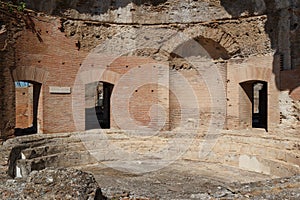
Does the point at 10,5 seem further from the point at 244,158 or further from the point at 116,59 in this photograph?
the point at 244,158

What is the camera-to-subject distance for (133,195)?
4.12 m

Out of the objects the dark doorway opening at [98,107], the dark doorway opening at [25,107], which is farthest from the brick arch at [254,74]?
the dark doorway opening at [25,107]

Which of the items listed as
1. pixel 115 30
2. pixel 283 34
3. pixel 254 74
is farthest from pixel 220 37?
pixel 115 30

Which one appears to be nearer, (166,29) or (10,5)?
(10,5)

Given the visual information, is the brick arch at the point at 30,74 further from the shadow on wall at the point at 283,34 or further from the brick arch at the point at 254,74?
the shadow on wall at the point at 283,34

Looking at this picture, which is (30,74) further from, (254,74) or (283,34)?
(283,34)

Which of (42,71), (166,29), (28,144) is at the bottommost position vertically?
(28,144)

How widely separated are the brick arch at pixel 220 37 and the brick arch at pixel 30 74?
17.8ft

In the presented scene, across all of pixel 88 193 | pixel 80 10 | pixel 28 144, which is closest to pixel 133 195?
pixel 88 193

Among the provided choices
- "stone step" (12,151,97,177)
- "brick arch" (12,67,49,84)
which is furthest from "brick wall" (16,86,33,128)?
"stone step" (12,151,97,177)

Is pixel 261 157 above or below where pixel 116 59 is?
below

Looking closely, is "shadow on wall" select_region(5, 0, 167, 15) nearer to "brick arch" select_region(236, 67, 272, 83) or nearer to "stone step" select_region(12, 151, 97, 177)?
"brick arch" select_region(236, 67, 272, 83)

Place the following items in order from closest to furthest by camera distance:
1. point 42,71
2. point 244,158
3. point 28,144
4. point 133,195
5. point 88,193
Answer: point 88,193 < point 133,195 < point 28,144 < point 244,158 < point 42,71

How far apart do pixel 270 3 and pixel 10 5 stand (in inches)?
313
